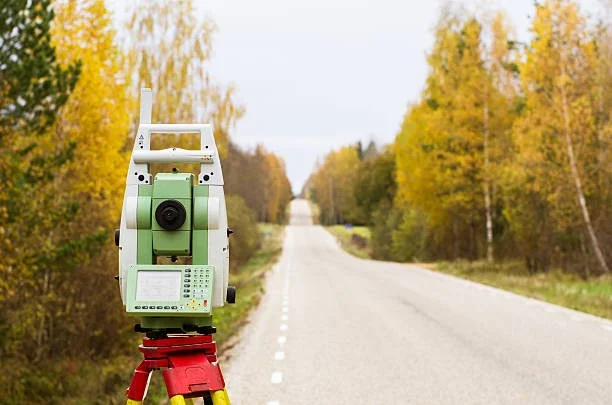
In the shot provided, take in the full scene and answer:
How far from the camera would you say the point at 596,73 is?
26.7 meters

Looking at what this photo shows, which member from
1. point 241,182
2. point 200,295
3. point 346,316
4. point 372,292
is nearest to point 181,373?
point 200,295

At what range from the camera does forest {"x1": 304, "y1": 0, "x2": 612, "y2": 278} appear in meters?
25.6

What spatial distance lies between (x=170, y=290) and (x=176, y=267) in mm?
122

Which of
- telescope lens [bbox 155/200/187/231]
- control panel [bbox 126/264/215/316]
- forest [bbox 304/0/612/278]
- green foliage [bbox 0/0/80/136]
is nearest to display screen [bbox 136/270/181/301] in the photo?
control panel [bbox 126/264/215/316]

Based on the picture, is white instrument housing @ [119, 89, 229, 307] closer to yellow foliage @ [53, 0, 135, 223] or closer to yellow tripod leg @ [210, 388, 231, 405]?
yellow tripod leg @ [210, 388, 231, 405]

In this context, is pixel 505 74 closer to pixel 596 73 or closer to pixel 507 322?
pixel 596 73

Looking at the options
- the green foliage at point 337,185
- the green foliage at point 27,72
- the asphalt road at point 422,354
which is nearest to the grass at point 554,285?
the asphalt road at point 422,354

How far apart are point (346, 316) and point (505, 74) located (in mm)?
21423

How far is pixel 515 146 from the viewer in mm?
29797

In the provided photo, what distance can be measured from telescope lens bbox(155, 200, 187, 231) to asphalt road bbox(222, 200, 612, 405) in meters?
3.73

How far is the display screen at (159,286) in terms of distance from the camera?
3.78 meters

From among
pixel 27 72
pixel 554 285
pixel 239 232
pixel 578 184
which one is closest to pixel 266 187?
pixel 239 232

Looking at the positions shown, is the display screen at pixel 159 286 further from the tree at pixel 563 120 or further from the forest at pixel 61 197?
the tree at pixel 563 120

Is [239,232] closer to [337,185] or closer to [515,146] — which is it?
[515,146]
